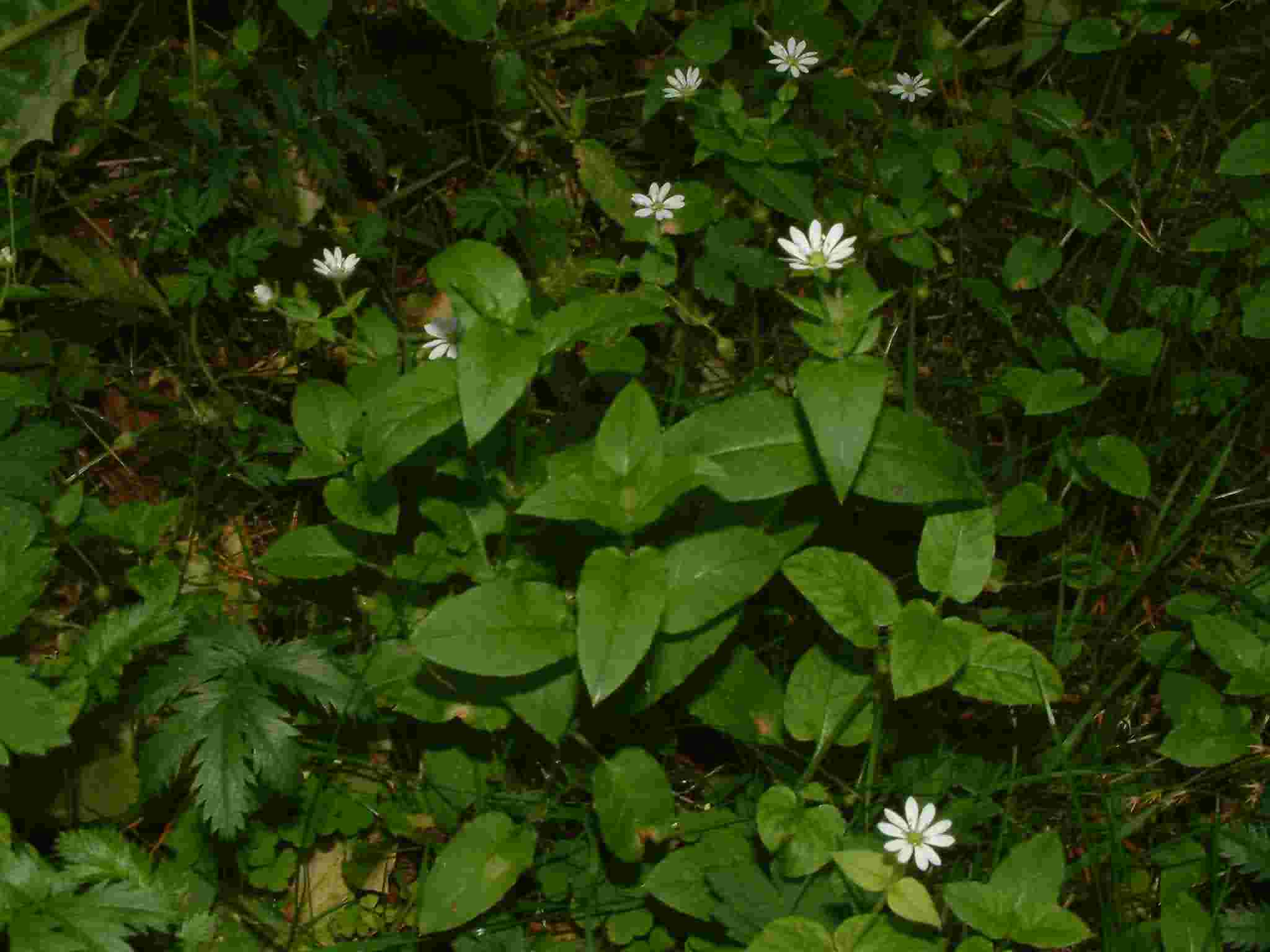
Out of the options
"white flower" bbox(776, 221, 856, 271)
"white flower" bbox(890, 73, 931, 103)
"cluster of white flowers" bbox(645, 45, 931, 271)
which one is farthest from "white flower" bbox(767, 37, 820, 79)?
"white flower" bbox(776, 221, 856, 271)

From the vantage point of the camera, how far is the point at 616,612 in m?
1.85

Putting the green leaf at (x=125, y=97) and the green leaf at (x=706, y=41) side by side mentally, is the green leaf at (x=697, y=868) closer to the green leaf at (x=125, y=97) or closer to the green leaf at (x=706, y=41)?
the green leaf at (x=706, y=41)

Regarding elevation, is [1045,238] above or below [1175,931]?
above

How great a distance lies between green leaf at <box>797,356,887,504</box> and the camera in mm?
1834

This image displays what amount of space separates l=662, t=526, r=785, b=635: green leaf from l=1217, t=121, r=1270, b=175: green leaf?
3.95 ft

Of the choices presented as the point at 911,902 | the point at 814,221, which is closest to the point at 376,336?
the point at 814,221

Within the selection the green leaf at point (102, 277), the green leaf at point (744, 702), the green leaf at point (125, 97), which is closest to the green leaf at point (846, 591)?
the green leaf at point (744, 702)

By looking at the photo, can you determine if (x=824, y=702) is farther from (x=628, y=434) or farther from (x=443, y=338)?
(x=443, y=338)

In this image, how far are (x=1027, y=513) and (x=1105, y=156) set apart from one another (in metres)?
0.85

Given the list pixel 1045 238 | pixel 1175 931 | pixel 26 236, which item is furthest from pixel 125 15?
pixel 1175 931

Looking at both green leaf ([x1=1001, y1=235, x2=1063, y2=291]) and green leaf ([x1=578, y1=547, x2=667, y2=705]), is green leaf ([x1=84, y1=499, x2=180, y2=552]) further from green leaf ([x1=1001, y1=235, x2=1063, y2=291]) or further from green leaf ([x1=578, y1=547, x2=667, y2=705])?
green leaf ([x1=1001, y1=235, x2=1063, y2=291])

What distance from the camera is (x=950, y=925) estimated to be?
6.50 ft

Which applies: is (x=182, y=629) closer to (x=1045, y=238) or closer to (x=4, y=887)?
(x=4, y=887)

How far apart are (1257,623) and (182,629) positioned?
1.90m
